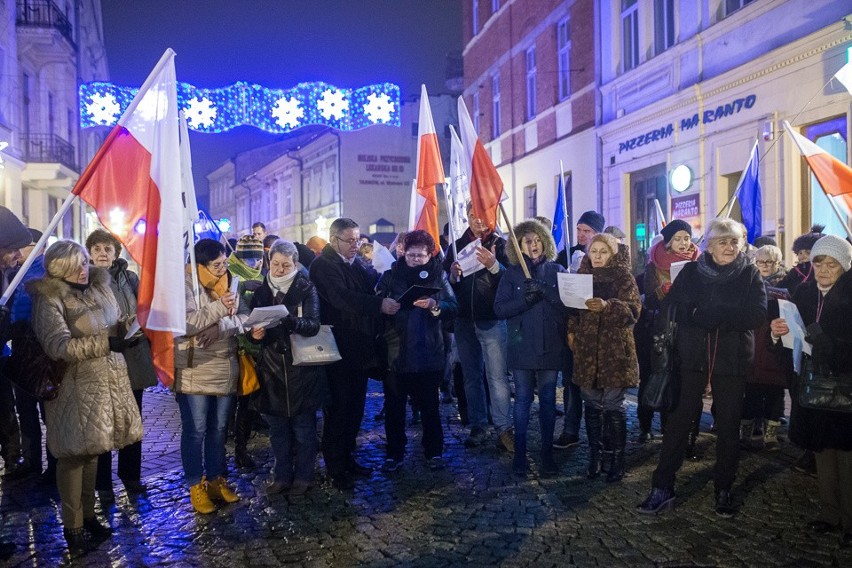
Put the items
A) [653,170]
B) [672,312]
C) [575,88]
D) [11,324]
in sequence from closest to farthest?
[672,312] < [11,324] < [653,170] < [575,88]

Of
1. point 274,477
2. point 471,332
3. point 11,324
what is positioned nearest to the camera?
point 11,324

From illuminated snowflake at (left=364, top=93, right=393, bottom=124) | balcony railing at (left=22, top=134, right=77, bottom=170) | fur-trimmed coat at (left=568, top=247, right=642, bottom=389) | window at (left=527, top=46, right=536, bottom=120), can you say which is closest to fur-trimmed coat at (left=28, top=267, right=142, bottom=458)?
fur-trimmed coat at (left=568, top=247, right=642, bottom=389)

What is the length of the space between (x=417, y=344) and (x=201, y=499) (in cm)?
204

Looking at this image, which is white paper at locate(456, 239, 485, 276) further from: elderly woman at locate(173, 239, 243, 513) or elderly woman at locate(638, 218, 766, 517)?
elderly woman at locate(173, 239, 243, 513)

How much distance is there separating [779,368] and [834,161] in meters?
1.90

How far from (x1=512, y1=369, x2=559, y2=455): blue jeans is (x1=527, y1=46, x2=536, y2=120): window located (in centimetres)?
1711

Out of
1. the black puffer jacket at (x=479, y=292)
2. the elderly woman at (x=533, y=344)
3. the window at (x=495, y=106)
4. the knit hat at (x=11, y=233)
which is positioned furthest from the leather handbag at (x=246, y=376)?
the window at (x=495, y=106)

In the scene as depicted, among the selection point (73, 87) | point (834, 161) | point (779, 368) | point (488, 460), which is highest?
point (73, 87)

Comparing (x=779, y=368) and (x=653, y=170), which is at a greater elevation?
(x=653, y=170)

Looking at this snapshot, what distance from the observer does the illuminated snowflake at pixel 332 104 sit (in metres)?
17.0

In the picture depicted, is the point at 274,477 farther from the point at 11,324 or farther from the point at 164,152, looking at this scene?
the point at 164,152

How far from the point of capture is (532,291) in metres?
6.05

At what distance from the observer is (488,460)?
6684 mm

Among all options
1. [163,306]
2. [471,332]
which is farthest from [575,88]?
[163,306]
